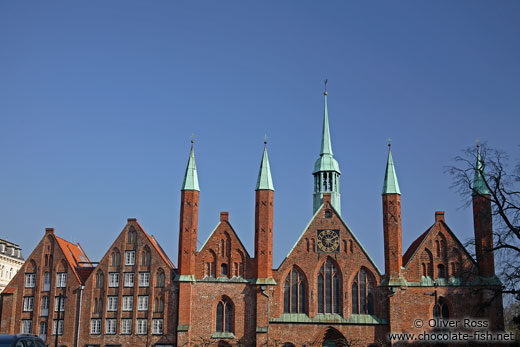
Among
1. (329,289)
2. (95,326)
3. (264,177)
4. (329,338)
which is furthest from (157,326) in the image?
(264,177)

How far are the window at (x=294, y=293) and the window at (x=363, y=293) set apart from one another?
506cm

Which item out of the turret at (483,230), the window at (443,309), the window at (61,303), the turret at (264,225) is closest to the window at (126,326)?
the window at (61,303)

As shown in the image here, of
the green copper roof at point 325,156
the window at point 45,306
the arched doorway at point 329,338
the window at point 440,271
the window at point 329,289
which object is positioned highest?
Result: the green copper roof at point 325,156

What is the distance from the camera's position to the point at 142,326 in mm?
60875

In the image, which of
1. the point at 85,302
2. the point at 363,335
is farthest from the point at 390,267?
the point at 85,302

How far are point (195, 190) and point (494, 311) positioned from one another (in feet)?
102

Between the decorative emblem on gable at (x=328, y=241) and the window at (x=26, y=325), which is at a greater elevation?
the decorative emblem on gable at (x=328, y=241)

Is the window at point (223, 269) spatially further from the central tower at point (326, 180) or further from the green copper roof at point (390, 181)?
the green copper roof at point (390, 181)

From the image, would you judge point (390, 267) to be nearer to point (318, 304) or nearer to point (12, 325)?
point (318, 304)

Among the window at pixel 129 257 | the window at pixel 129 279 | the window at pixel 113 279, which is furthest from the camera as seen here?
the window at pixel 129 257

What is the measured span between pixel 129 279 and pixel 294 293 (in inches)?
653

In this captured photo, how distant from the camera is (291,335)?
2334 inches

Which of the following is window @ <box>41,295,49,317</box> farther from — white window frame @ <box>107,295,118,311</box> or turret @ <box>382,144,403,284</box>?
turret @ <box>382,144,403,284</box>

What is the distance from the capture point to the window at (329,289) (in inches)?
2387
